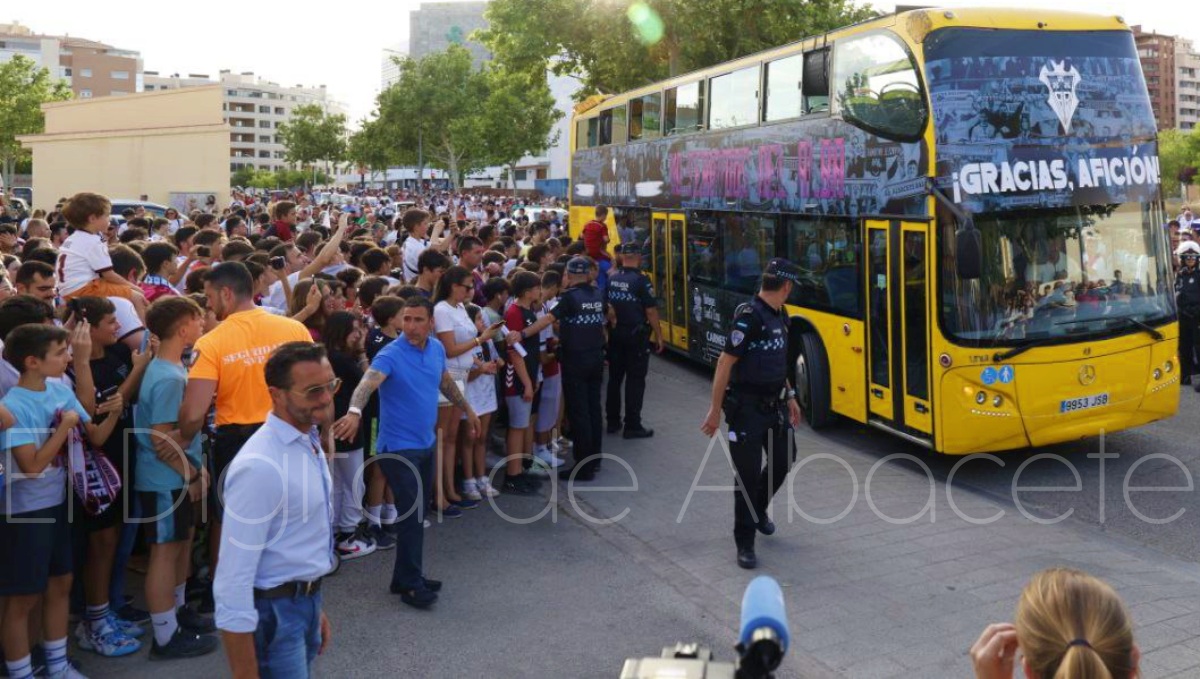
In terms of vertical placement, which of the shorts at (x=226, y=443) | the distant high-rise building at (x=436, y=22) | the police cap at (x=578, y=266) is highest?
the distant high-rise building at (x=436, y=22)

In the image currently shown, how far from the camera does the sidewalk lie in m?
5.75

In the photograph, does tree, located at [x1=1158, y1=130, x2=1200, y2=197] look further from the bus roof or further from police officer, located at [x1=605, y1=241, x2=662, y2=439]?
police officer, located at [x1=605, y1=241, x2=662, y2=439]

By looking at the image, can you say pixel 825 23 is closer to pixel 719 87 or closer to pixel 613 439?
pixel 719 87

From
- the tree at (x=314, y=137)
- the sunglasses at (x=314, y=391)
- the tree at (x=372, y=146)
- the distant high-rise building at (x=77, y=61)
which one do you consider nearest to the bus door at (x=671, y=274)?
the sunglasses at (x=314, y=391)

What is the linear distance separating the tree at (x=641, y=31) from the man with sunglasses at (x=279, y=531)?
20482 mm

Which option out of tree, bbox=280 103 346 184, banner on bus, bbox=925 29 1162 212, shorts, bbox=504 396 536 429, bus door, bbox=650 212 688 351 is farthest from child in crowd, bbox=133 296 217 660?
tree, bbox=280 103 346 184

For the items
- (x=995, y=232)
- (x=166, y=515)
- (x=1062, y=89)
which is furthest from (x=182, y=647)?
(x=1062, y=89)

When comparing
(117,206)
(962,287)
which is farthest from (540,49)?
(962,287)

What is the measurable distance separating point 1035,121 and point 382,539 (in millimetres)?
6193

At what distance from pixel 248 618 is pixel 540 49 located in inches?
925

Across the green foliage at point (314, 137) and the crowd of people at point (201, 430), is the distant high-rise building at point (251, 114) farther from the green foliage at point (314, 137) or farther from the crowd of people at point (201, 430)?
the crowd of people at point (201, 430)

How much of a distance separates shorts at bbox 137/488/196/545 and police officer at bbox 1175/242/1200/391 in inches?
462

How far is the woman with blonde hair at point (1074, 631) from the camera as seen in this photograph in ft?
7.42

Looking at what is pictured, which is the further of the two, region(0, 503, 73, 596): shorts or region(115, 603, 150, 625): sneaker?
region(115, 603, 150, 625): sneaker
